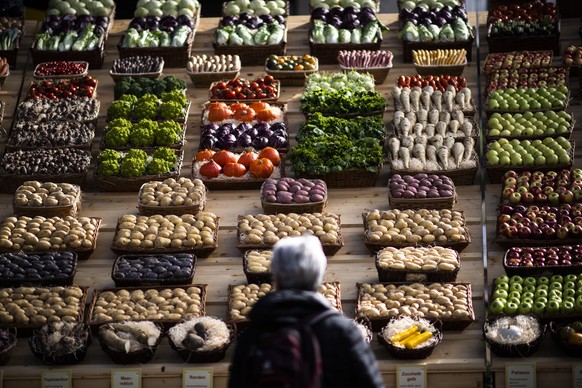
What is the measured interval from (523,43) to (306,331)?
668 cm

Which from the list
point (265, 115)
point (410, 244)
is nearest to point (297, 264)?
point (410, 244)

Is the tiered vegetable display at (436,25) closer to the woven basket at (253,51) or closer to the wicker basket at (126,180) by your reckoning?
the woven basket at (253,51)

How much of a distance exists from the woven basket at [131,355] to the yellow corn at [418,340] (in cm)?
143

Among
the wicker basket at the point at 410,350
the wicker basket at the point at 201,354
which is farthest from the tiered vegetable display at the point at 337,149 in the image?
the wicker basket at the point at 201,354

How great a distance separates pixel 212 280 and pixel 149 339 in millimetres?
964

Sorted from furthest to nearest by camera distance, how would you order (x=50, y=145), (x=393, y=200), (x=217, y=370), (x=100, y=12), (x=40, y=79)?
1. (x=100, y=12)
2. (x=40, y=79)
3. (x=50, y=145)
4. (x=393, y=200)
5. (x=217, y=370)

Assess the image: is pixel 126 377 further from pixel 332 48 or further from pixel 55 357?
pixel 332 48

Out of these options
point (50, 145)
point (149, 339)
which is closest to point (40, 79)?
point (50, 145)

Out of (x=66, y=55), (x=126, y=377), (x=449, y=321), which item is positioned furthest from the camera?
(x=66, y=55)

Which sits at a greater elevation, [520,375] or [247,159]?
[247,159]

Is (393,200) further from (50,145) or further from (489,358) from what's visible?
(50,145)

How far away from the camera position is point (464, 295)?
7695 mm

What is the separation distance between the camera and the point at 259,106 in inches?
386

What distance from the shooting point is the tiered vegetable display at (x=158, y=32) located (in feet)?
35.2
